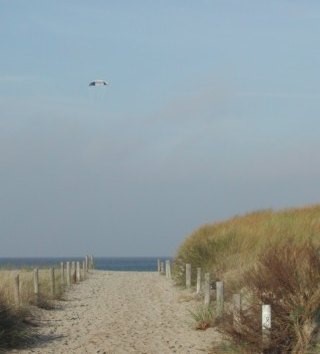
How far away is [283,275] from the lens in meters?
14.8

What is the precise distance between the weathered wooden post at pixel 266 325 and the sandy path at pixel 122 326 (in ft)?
7.32

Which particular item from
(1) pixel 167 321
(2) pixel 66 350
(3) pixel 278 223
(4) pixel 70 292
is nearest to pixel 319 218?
(3) pixel 278 223

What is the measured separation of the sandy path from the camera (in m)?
17.2

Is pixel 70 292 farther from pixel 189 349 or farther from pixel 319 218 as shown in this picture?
pixel 189 349

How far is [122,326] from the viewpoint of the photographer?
20.7 meters

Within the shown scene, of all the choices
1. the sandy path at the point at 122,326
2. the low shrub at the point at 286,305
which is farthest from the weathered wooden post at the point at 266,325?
the sandy path at the point at 122,326

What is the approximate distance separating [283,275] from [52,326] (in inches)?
301

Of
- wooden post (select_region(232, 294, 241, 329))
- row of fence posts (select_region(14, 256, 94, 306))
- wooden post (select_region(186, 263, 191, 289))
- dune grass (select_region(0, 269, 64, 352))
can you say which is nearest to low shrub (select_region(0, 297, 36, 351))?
dune grass (select_region(0, 269, 64, 352))

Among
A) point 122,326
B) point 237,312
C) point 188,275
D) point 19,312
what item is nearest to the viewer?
point 237,312

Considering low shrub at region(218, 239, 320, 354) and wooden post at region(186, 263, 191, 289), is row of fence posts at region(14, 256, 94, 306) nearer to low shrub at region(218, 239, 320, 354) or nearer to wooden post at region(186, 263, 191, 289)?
wooden post at region(186, 263, 191, 289)

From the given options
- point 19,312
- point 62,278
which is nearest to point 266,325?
point 19,312

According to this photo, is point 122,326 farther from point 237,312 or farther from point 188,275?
point 188,275

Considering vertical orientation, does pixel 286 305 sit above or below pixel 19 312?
above

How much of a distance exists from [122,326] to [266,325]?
271 inches
